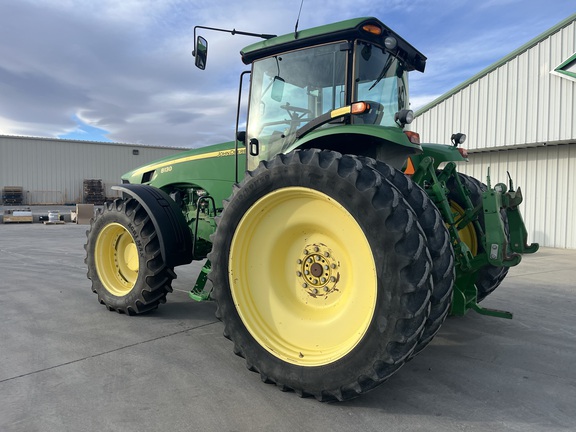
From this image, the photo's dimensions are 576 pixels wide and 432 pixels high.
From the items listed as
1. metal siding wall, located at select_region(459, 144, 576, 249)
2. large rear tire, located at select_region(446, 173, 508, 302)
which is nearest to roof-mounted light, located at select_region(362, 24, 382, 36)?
large rear tire, located at select_region(446, 173, 508, 302)

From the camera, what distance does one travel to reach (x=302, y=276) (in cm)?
289

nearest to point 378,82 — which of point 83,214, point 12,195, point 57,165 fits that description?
point 83,214

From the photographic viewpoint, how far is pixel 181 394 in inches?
106

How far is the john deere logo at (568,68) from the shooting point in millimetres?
9867

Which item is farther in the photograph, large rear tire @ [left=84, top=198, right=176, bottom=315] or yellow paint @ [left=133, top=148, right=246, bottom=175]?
yellow paint @ [left=133, top=148, right=246, bottom=175]

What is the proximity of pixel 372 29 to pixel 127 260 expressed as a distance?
3540 millimetres

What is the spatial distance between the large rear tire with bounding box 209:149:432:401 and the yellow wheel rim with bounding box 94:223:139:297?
211 cm

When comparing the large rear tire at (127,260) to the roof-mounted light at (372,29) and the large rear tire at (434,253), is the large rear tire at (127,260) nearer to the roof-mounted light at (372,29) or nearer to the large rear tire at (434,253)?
the large rear tire at (434,253)

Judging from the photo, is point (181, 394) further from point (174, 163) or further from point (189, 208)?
point (174, 163)

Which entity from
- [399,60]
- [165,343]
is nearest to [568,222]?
[399,60]

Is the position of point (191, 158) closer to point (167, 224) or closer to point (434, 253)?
point (167, 224)

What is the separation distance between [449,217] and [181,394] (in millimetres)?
2280

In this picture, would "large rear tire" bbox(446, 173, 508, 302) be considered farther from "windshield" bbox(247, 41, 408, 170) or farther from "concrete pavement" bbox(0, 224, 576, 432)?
"windshield" bbox(247, 41, 408, 170)

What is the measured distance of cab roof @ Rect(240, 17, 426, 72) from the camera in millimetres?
3201
